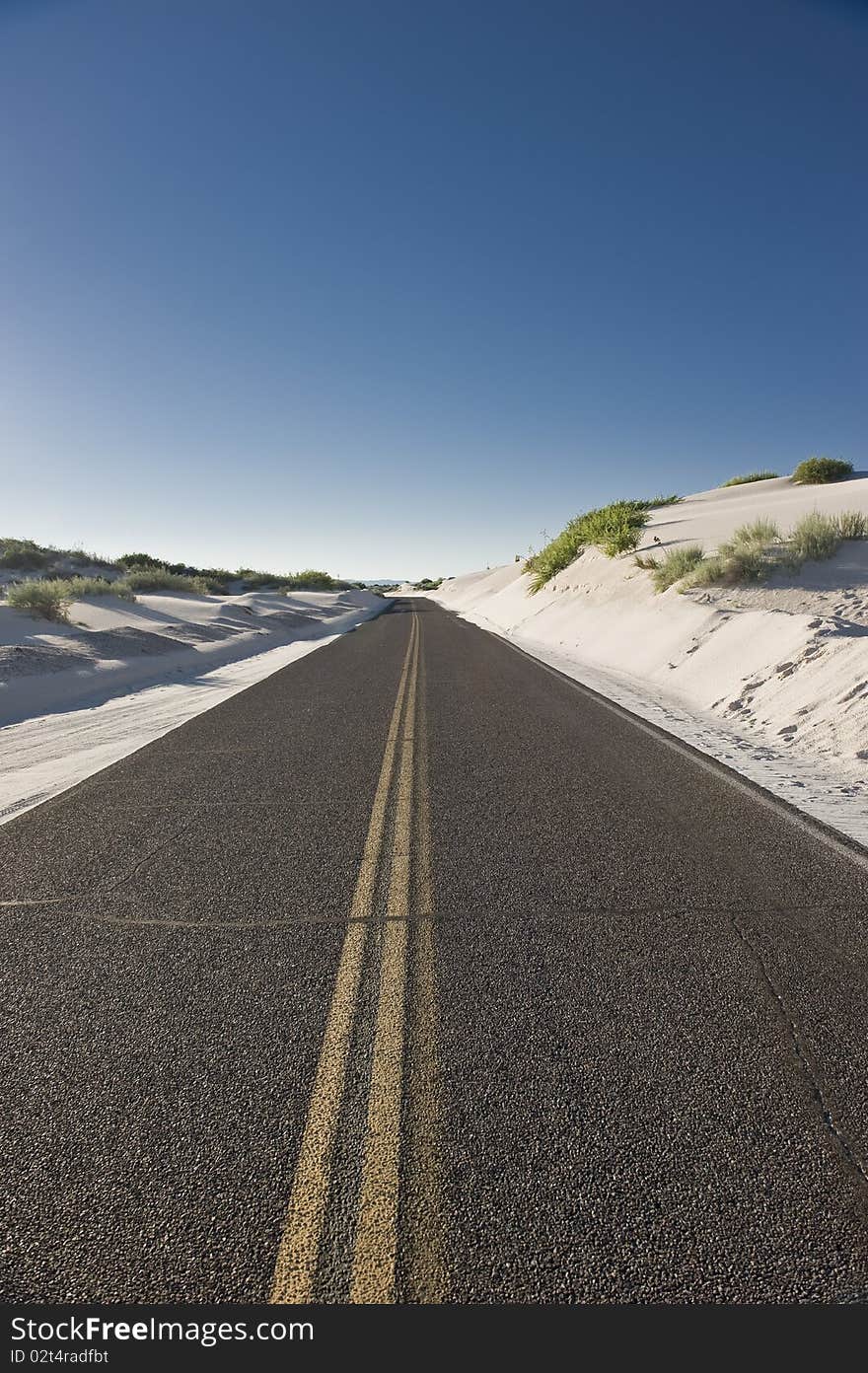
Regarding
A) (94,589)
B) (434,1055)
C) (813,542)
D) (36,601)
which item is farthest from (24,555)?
(434,1055)

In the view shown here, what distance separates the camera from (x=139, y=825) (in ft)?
18.4

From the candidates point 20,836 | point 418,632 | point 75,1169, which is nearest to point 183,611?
point 418,632

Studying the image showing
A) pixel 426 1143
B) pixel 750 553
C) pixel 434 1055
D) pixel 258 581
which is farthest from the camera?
pixel 258 581

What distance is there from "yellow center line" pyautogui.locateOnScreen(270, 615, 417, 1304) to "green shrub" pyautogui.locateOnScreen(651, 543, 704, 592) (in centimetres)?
1669

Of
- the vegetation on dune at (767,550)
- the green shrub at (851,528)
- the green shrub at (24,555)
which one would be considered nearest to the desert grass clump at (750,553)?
the vegetation on dune at (767,550)

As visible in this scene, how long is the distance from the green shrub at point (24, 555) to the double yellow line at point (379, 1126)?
41974mm

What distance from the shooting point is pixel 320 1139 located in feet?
7.72

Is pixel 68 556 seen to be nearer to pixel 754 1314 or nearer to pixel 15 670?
pixel 15 670

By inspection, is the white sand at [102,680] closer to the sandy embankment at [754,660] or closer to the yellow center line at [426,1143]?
the yellow center line at [426,1143]

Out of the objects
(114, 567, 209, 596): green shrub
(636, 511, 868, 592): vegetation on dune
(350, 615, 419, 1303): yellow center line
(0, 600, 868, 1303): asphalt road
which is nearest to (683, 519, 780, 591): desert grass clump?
(636, 511, 868, 592): vegetation on dune

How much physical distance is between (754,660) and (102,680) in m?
12.8

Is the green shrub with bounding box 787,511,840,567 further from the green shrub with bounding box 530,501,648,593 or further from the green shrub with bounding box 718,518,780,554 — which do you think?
the green shrub with bounding box 530,501,648,593

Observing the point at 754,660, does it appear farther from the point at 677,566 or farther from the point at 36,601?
the point at 36,601

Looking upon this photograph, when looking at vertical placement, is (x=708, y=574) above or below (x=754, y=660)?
above
